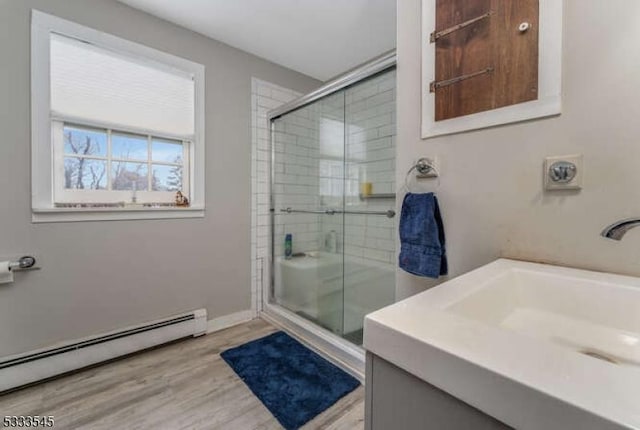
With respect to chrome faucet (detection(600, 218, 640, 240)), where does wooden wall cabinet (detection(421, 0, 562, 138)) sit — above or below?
above

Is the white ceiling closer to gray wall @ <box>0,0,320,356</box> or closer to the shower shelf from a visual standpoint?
gray wall @ <box>0,0,320,356</box>

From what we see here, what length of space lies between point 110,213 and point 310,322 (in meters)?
1.56

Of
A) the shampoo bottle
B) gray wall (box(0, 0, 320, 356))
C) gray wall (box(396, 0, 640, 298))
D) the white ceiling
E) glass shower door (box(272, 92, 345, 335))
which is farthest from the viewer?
the shampoo bottle

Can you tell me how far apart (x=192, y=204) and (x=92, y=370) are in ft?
3.87

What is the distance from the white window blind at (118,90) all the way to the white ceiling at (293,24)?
15.2 inches

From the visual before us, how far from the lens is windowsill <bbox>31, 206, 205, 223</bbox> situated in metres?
1.55

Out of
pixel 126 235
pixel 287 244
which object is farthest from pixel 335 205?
pixel 126 235

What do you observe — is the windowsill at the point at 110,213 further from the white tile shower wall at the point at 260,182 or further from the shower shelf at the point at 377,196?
the shower shelf at the point at 377,196

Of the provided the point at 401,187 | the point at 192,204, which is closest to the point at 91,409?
the point at 192,204

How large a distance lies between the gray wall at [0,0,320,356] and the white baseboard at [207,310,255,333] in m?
0.05

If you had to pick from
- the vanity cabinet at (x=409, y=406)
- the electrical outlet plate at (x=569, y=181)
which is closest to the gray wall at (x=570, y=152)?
the electrical outlet plate at (x=569, y=181)

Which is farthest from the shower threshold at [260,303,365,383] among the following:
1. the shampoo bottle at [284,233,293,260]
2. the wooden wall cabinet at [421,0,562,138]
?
the wooden wall cabinet at [421,0,562,138]

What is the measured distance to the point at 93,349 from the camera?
5.59 feet

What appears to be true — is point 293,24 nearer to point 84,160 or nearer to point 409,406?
point 84,160
